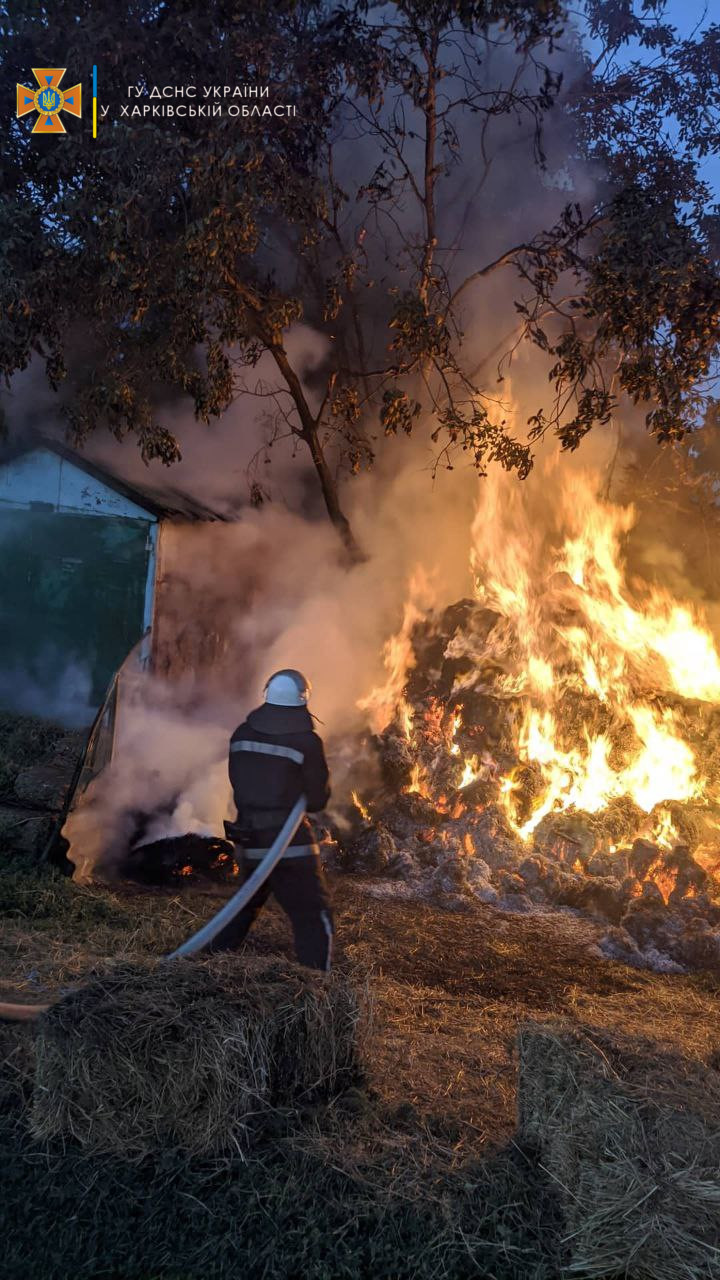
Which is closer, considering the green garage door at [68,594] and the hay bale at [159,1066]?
the hay bale at [159,1066]

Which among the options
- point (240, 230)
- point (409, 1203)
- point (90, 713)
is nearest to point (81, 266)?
point (240, 230)

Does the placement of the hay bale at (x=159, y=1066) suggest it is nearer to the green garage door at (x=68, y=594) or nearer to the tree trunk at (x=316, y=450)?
the tree trunk at (x=316, y=450)

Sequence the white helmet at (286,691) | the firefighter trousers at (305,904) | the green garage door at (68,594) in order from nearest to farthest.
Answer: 1. the firefighter trousers at (305,904)
2. the white helmet at (286,691)
3. the green garage door at (68,594)

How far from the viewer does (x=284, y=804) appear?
18.6 ft

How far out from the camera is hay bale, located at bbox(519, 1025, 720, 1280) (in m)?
3.15

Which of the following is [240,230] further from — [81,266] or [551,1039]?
[551,1039]

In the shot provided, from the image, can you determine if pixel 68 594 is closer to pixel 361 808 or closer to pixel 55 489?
pixel 55 489

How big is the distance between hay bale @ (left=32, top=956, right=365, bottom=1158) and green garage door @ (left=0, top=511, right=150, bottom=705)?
9.93m

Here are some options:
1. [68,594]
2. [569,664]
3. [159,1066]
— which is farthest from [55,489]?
[159,1066]

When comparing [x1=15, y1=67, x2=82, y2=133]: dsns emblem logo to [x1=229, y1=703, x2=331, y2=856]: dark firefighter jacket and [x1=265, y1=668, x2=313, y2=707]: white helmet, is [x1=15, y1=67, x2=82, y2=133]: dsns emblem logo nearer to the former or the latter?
[x1=265, y1=668, x2=313, y2=707]: white helmet

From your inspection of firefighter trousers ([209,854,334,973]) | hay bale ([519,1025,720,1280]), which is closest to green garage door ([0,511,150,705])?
firefighter trousers ([209,854,334,973])

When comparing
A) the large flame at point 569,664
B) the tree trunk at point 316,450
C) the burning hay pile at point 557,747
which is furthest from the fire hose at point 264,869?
the tree trunk at point 316,450

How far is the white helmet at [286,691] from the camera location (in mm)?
5770

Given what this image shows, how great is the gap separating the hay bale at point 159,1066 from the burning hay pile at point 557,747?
4.21 meters
